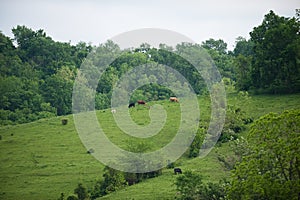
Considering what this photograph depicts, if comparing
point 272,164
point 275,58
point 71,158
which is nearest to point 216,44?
point 275,58

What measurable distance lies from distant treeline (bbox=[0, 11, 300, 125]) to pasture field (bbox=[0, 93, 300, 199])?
114 inches

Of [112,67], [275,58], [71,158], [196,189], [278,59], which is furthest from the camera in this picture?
[112,67]

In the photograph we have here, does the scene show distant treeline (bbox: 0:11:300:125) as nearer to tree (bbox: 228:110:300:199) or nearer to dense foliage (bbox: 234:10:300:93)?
dense foliage (bbox: 234:10:300:93)

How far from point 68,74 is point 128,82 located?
9389 millimetres

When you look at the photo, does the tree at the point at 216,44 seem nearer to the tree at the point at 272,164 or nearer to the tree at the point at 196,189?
the tree at the point at 196,189

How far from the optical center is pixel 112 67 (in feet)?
283

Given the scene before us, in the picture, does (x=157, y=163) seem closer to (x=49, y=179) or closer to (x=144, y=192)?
(x=144, y=192)

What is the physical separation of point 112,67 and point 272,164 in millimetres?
63442

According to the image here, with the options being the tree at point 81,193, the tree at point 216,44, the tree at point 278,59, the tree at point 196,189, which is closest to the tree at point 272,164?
the tree at point 196,189

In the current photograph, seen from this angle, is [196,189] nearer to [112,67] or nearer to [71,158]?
[71,158]

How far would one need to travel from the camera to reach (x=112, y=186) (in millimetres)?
36188

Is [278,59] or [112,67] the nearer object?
[278,59]

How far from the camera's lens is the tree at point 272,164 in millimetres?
23484

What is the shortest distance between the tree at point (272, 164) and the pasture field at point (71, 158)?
8.88 metres
